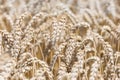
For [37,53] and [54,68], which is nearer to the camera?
[54,68]

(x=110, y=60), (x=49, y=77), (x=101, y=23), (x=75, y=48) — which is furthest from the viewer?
(x=101, y=23)

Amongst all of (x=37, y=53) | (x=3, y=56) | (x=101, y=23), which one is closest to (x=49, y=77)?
(x=3, y=56)

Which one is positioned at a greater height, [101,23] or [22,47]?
[101,23]

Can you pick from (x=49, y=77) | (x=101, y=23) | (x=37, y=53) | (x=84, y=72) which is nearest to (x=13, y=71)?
(x=49, y=77)

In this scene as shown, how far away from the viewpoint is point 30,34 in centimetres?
282

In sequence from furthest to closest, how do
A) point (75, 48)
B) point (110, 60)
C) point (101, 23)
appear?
point (101, 23), point (75, 48), point (110, 60)

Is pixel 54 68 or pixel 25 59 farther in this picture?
pixel 54 68

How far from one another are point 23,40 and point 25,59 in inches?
8.4

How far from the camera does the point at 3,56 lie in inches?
113

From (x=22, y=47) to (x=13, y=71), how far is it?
32 cm

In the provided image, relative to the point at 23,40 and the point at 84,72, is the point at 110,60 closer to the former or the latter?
the point at 84,72

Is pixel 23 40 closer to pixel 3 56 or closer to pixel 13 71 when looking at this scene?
pixel 3 56

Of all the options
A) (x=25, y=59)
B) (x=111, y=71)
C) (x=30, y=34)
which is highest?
(x=30, y=34)

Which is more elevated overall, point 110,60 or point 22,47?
point 22,47
